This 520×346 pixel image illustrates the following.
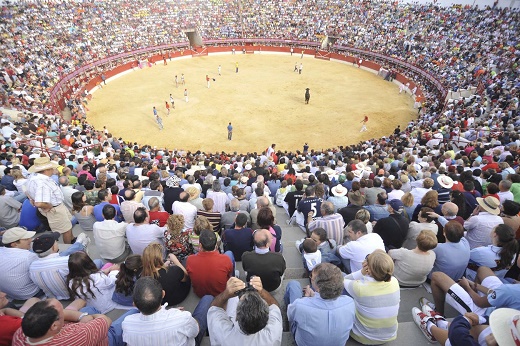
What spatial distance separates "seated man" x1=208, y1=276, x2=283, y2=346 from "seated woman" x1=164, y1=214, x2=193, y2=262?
2243 millimetres

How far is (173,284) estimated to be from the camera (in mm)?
4789

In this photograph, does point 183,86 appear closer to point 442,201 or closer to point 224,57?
→ point 224,57

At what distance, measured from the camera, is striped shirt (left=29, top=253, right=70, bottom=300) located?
4.85m

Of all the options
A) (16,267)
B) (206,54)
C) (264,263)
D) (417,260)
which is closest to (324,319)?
(264,263)

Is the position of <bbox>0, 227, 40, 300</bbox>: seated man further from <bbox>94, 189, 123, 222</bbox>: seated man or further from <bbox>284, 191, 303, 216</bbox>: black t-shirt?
<bbox>284, 191, 303, 216</bbox>: black t-shirt

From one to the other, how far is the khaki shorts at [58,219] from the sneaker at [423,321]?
7.21m

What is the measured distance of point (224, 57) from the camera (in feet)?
142

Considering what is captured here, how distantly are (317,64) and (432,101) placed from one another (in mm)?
17494

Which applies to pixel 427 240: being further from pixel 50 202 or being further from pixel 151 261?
pixel 50 202

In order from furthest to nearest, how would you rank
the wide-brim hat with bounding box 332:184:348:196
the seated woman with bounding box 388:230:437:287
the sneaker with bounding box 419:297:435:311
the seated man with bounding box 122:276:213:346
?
the wide-brim hat with bounding box 332:184:348:196 → the sneaker with bounding box 419:297:435:311 → the seated woman with bounding box 388:230:437:287 → the seated man with bounding box 122:276:213:346

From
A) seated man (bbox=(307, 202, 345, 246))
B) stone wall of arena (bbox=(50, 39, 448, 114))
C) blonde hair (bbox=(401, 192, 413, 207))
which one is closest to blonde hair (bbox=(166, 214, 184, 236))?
seated man (bbox=(307, 202, 345, 246))

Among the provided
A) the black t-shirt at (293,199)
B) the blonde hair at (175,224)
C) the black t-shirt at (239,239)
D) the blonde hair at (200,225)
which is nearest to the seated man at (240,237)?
the black t-shirt at (239,239)

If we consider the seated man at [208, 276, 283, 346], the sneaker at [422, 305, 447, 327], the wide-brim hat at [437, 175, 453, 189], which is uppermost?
the wide-brim hat at [437, 175, 453, 189]

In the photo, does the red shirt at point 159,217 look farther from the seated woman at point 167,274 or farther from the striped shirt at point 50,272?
the striped shirt at point 50,272
